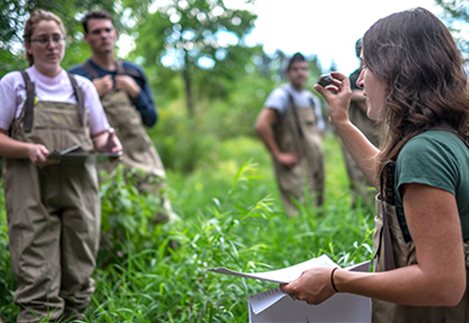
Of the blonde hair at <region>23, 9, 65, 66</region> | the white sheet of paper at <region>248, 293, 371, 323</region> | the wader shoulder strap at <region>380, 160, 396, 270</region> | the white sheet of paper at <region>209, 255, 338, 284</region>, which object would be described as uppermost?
the blonde hair at <region>23, 9, 65, 66</region>

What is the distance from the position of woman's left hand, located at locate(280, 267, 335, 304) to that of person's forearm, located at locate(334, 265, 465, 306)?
0.07 m

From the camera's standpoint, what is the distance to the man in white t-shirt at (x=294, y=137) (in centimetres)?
633

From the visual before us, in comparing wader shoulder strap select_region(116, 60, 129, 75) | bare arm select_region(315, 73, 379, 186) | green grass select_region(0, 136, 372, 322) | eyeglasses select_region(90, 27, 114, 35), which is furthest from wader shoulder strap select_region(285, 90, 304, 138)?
bare arm select_region(315, 73, 379, 186)

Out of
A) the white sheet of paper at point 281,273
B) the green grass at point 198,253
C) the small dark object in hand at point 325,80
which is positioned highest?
the small dark object in hand at point 325,80

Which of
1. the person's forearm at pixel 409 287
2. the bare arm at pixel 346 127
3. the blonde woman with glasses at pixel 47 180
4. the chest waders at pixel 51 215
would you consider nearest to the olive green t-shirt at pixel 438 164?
the person's forearm at pixel 409 287

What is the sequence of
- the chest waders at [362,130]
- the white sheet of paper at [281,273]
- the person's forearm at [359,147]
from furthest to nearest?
the chest waders at [362,130]
the person's forearm at [359,147]
the white sheet of paper at [281,273]

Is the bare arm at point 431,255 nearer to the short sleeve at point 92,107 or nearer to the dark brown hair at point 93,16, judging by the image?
the short sleeve at point 92,107

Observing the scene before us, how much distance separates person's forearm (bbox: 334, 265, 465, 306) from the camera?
1521 mm

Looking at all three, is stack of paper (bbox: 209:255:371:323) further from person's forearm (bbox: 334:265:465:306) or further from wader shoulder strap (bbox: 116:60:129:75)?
wader shoulder strap (bbox: 116:60:129:75)

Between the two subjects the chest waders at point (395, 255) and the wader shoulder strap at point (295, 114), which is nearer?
the chest waders at point (395, 255)

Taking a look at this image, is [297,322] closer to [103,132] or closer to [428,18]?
[428,18]

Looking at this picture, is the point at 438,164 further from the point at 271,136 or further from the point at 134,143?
the point at 271,136

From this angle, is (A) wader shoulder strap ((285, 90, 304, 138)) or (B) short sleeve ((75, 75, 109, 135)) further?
(A) wader shoulder strap ((285, 90, 304, 138))

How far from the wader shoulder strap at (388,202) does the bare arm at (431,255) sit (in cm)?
15
